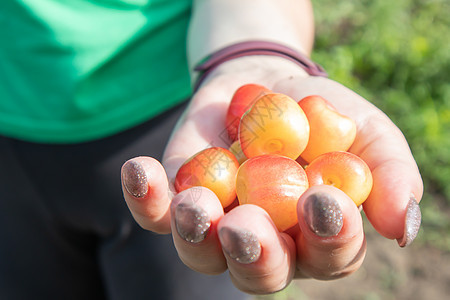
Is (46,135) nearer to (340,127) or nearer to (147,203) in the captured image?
(147,203)

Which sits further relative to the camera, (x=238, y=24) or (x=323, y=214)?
(x=238, y=24)

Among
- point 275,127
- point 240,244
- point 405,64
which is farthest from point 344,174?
point 405,64

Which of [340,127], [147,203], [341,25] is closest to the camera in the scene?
[147,203]

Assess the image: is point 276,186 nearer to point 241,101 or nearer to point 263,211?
point 263,211

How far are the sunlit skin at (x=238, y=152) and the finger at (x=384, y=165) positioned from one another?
0.22 meters

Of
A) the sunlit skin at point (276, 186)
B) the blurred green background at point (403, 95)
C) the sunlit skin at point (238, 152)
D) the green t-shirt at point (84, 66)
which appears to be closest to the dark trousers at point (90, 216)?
the green t-shirt at point (84, 66)

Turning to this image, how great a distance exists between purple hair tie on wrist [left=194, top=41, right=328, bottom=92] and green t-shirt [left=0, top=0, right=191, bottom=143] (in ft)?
0.43

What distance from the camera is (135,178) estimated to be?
1.01 metres

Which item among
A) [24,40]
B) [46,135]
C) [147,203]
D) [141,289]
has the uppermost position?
[24,40]

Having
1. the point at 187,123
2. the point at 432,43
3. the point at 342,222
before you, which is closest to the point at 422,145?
the point at 432,43

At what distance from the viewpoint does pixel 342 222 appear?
0.91m

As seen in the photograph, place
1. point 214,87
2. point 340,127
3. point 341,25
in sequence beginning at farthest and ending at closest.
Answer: point 341,25 < point 214,87 < point 340,127

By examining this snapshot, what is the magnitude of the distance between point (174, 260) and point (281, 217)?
549 millimetres

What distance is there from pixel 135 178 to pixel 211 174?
0.21 meters
